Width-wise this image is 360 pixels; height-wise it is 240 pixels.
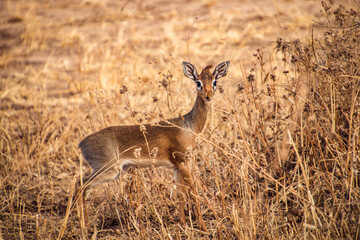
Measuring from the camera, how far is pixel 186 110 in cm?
637

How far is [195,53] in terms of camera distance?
34.0 feet

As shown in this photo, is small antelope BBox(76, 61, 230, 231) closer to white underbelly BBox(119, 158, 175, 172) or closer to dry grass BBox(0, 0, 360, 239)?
white underbelly BBox(119, 158, 175, 172)

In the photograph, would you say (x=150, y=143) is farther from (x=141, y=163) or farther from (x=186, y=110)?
(x=186, y=110)

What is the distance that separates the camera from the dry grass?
380 centimetres

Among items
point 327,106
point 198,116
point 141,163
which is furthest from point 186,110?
point 327,106

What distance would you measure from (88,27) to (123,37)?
64.0 inches

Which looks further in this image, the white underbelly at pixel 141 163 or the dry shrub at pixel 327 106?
the white underbelly at pixel 141 163

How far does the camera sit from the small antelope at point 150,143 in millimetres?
4617

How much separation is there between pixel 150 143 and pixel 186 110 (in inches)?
62.6

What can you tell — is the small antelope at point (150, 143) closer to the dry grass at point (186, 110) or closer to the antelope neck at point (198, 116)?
the antelope neck at point (198, 116)

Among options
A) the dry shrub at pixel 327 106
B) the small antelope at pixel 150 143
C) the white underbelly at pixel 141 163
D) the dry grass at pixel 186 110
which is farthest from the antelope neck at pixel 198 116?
the dry shrub at pixel 327 106

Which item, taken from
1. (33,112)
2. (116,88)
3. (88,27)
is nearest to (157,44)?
(88,27)

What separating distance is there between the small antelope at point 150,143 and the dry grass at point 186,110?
0.60 feet

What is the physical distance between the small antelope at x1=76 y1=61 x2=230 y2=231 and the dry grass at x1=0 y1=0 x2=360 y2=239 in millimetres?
183
